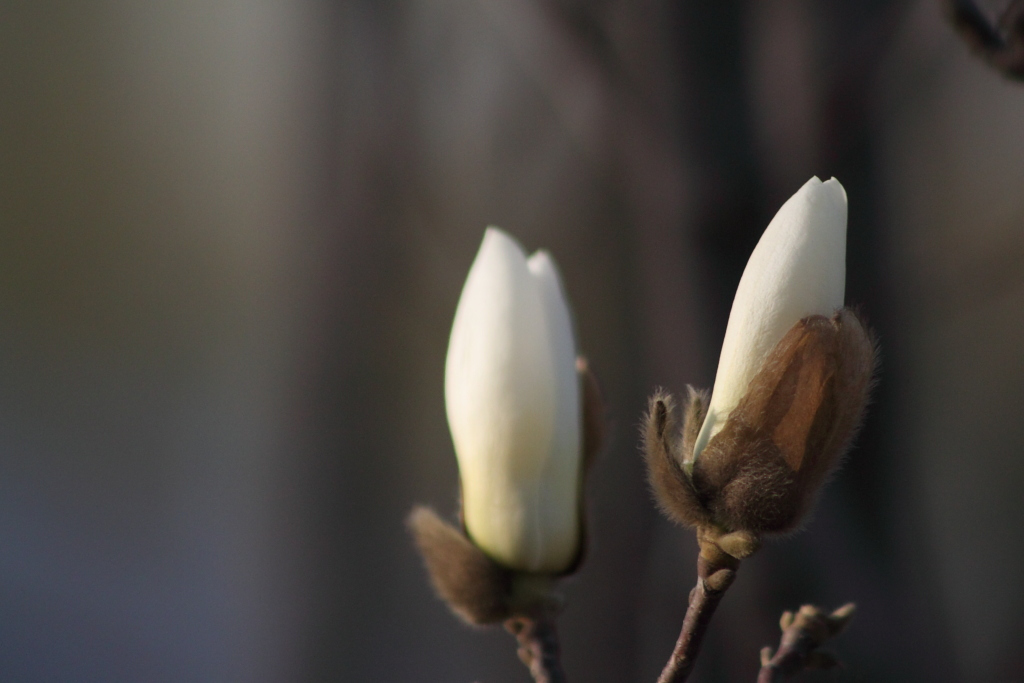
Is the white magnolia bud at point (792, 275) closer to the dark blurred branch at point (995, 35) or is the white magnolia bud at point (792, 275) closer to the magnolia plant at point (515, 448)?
the magnolia plant at point (515, 448)

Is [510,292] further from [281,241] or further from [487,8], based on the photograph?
[281,241]

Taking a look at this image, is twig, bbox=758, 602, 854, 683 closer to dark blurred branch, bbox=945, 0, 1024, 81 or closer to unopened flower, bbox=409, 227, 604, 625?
unopened flower, bbox=409, 227, 604, 625

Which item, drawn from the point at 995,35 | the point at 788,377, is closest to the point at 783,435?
the point at 788,377

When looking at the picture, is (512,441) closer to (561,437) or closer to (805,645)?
(561,437)

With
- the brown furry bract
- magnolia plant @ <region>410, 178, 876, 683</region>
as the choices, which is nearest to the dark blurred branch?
magnolia plant @ <region>410, 178, 876, 683</region>

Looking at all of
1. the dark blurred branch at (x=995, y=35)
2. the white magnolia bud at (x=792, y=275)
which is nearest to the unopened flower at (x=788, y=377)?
the white magnolia bud at (x=792, y=275)

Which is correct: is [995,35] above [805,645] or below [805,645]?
above

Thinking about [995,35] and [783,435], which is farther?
[995,35]
